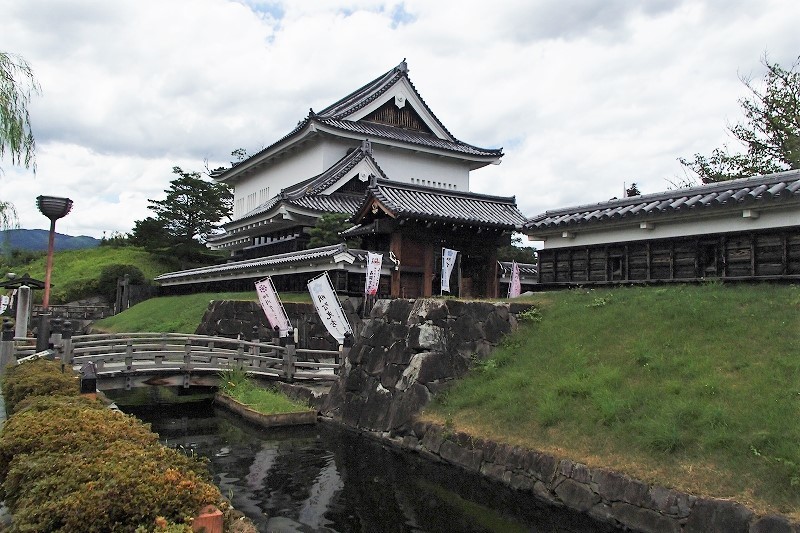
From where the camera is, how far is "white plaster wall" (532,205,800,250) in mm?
12148

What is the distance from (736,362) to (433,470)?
586 centimetres

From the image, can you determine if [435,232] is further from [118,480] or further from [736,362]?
[118,480]

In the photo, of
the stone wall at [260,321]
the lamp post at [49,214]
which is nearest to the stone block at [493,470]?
the stone wall at [260,321]

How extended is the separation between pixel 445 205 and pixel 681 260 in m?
10.5

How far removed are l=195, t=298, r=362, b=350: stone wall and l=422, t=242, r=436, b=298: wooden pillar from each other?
2.61 metres

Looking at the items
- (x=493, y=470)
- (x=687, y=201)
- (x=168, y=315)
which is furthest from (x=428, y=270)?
(x=168, y=315)

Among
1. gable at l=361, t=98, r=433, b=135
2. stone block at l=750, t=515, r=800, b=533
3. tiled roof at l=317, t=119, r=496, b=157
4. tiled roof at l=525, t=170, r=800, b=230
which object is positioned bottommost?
stone block at l=750, t=515, r=800, b=533

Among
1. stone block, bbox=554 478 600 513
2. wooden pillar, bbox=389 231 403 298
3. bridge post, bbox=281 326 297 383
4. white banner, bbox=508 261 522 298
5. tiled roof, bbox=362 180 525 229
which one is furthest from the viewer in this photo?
white banner, bbox=508 261 522 298

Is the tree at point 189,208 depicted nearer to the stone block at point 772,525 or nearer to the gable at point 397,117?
the gable at point 397,117

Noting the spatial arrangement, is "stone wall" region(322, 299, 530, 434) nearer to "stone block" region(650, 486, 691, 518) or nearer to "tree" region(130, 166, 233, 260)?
"stone block" region(650, 486, 691, 518)

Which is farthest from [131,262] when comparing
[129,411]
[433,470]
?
[433,470]

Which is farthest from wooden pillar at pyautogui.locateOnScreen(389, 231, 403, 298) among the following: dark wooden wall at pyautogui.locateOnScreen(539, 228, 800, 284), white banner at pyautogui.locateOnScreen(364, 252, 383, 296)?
dark wooden wall at pyautogui.locateOnScreen(539, 228, 800, 284)

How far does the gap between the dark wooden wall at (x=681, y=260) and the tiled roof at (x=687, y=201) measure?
79 centimetres

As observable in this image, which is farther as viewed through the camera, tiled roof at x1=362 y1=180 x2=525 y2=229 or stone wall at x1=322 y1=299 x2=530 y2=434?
tiled roof at x1=362 y1=180 x2=525 y2=229
